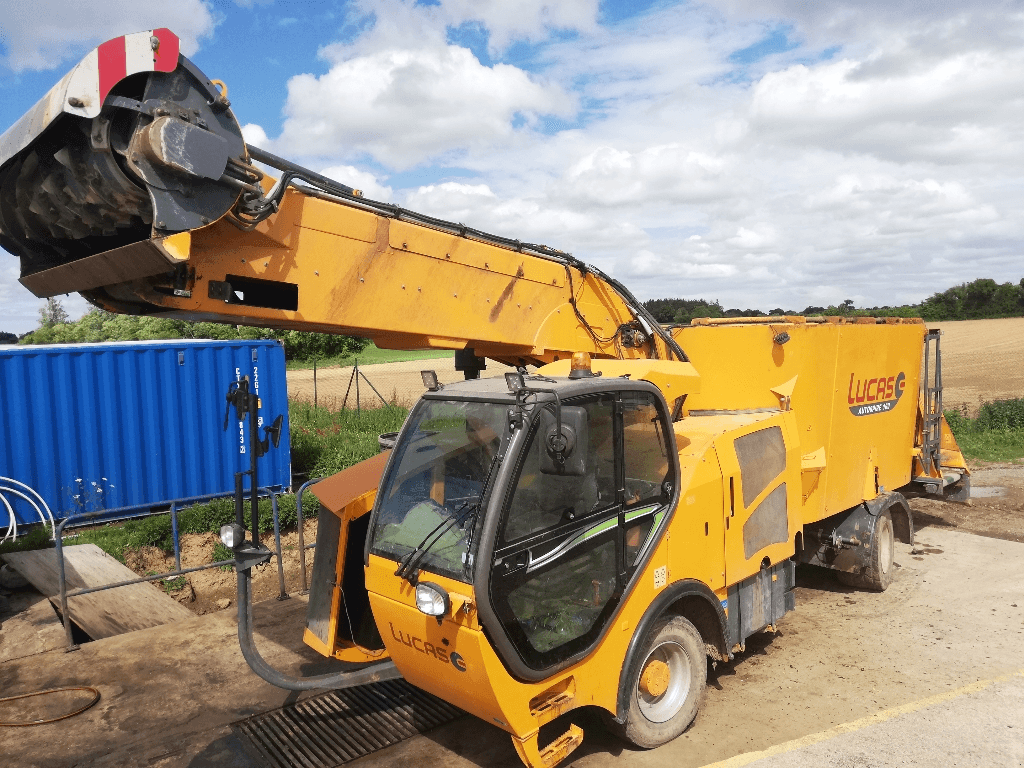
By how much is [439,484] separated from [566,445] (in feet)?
2.74

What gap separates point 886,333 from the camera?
720 cm

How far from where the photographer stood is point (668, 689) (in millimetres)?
4469

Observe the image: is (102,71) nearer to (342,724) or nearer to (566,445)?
(566,445)

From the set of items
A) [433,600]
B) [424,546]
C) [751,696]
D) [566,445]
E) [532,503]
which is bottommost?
[751,696]

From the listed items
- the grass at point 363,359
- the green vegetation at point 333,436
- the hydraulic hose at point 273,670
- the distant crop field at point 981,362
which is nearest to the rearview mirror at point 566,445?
the hydraulic hose at point 273,670

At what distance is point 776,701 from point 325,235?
423cm

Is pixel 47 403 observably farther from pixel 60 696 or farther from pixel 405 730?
pixel 405 730

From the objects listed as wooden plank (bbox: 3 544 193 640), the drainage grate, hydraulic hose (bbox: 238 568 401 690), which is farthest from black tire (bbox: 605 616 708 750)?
wooden plank (bbox: 3 544 193 640)

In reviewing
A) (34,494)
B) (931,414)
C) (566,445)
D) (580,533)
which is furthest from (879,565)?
(34,494)

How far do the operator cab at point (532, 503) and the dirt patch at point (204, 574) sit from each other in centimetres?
515

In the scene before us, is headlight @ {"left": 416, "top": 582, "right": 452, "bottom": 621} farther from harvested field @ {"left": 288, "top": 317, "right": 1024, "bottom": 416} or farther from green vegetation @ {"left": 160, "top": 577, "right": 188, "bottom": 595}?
harvested field @ {"left": 288, "top": 317, "right": 1024, "bottom": 416}

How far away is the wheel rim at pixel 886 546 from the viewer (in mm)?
7105

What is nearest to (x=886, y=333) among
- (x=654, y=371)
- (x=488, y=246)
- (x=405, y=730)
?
(x=654, y=371)

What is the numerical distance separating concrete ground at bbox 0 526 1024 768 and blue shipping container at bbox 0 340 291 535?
15.1 feet
